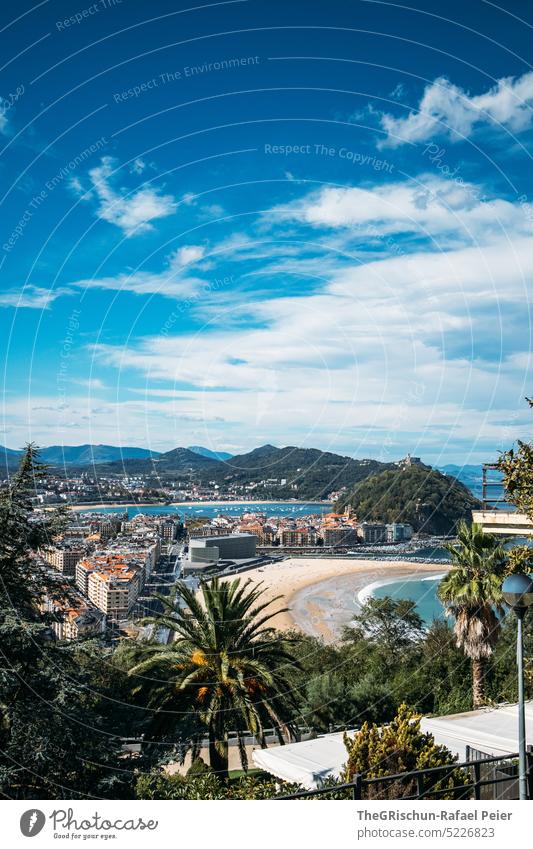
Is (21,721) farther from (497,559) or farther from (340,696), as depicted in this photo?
(497,559)

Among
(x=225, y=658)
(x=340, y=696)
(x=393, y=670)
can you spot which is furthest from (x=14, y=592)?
(x=393, y=670)

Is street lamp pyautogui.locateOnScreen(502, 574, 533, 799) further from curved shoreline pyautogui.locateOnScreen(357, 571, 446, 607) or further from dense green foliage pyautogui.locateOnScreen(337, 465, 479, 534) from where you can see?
curved shoreline pyautogui.locateOnScreen(357, 571, 446, 607)

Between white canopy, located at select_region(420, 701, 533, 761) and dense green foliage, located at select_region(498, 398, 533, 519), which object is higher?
dense green foliage, located at select_region(498, 398, 533, 519)

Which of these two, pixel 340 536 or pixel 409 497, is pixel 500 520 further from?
pixel 340 536

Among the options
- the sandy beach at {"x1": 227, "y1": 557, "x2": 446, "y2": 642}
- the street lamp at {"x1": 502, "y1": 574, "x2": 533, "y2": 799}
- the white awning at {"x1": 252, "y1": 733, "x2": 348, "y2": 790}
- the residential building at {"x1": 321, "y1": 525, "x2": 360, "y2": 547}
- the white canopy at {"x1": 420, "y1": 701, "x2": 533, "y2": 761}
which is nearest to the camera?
the street lamp at {"x1": 502, "y1": 574, "x2": 533, "y2": 799}

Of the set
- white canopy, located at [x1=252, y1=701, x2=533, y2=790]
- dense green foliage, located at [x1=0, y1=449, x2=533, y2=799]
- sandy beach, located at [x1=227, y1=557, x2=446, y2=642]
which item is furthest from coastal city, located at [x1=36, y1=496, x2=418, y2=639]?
white canopy, located at [x1=252, y1=701, x2=533, y2=790]

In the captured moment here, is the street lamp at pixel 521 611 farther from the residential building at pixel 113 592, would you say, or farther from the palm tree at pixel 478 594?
the residential building at pixel 113 592

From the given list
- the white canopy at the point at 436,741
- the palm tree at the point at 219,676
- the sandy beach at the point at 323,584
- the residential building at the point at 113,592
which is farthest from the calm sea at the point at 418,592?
Answer: the palm tree at the point at 219,676

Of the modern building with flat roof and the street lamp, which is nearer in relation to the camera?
the street lamp
